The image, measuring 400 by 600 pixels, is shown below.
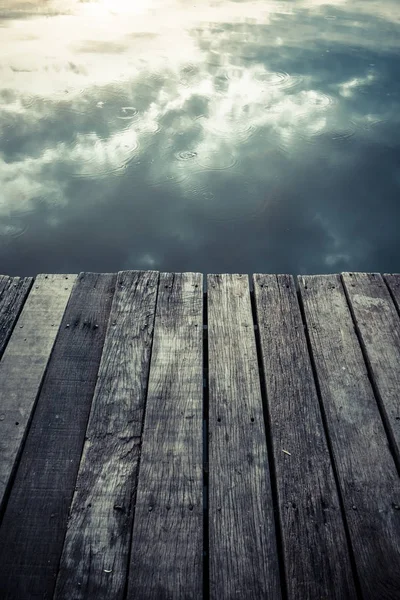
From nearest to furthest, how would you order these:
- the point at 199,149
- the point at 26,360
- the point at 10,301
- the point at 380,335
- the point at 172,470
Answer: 1. the point at 172,470
2. the point at 26,360
3. the point at 380,335
4. the point at 10,301
5. the point at 199,149

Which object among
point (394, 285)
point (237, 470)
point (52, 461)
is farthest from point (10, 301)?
point (394, 285)

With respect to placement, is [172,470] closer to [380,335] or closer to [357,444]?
[357,444]

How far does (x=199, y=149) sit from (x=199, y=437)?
2.94 meters

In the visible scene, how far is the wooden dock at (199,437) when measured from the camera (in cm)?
134

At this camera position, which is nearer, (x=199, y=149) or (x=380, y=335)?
(x=380, y=335)

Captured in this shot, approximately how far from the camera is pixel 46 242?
346cm

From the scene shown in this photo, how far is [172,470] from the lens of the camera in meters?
1.53

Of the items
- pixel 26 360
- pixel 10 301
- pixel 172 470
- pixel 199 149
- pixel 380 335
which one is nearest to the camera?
pixel 172 470

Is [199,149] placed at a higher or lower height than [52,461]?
lower

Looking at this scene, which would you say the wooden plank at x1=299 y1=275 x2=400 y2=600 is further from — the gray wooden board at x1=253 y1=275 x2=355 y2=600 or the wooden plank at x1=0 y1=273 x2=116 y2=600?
the wooden plank at x1=0 y1=273 x2=116 y2=600

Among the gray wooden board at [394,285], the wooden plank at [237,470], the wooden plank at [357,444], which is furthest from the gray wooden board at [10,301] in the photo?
the gray wooden board at [394,285]

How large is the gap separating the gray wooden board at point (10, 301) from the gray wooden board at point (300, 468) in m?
0.99

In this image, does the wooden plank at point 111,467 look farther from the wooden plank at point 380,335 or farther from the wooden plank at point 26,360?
the wooden plank at point 380,335

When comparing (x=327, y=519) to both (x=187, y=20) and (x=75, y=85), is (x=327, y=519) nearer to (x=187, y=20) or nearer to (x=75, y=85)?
(x=75, y=85)
